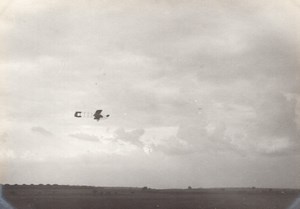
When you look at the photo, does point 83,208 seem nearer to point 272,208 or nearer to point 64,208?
point 64,208

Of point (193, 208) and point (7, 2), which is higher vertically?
point (7, 2)

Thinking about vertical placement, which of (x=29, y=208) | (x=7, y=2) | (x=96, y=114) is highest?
(x=7, y=2)

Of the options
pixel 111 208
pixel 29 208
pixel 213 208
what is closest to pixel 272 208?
pixel 213 208

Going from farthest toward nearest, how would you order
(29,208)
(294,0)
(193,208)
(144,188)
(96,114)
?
(144,188), (193,208), (29,208), (96,114), (294,0)

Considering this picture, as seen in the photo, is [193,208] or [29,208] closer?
[29,208]

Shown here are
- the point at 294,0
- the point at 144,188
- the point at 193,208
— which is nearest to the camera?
the point at 294,0

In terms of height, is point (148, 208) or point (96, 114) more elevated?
point (96, 114)

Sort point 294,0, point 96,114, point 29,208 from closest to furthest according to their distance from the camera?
1. point 294,0
2. point 96,114
3. point 29,208

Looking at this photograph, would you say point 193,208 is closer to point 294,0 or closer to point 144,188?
point 294,0

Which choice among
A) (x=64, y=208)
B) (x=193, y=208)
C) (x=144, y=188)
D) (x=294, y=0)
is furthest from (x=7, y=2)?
(x=144, y=188)
